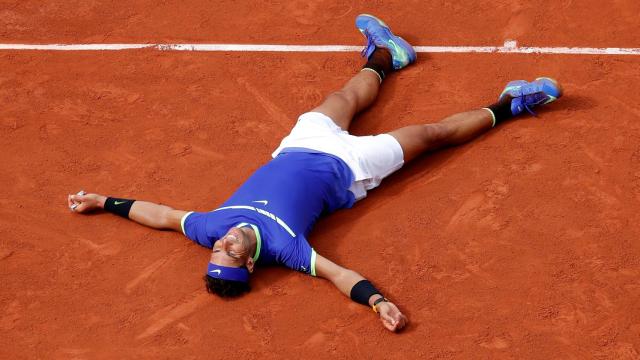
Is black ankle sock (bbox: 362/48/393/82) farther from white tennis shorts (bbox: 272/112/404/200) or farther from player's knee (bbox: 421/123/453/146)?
white tennis shorts (bbox: 272/112/404/200)

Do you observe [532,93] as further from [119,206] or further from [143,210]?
[119,206]

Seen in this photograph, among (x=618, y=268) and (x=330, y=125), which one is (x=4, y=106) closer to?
(x=330, y=125)

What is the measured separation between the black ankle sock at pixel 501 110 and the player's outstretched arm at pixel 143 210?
3347 mm

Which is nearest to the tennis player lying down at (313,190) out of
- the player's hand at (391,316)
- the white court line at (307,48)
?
the player's hand at (391,316)

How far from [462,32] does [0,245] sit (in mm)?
5684

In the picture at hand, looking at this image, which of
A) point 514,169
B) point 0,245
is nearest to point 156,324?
point 0,245

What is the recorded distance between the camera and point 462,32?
33.9ft

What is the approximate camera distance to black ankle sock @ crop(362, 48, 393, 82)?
970 centimetres

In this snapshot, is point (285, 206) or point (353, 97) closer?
point (285, 206)

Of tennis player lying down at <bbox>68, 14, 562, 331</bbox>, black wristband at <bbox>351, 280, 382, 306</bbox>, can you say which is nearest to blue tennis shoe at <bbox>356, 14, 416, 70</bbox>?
tennis player lying down at <bbox>68, 14, 562, 331</bbox>

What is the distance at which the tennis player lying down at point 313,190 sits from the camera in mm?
7672

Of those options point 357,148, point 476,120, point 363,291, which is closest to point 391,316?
point 363,291

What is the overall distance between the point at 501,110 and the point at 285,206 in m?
2.68

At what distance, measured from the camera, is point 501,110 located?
9.10 meters
